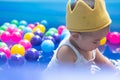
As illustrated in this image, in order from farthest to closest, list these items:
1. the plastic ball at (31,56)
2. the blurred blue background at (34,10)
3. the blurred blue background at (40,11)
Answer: the blurred blue background at (34,10), the blurred blue background at (40,11), the plastic ball at (31,56)

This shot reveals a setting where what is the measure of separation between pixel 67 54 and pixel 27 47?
62 centimetres

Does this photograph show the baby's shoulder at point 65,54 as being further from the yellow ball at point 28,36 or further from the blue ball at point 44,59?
the yellow ball at point 28,36

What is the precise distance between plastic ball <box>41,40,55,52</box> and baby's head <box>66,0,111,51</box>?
2.00ft

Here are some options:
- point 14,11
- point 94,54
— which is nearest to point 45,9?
point 14,11

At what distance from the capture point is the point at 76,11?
916 millimetres

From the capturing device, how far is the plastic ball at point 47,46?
61.6 inches

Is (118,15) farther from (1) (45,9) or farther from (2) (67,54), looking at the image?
(2) (67,54)

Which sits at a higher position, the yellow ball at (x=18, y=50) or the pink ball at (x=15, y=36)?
the pink ball at (x=15, y=36)

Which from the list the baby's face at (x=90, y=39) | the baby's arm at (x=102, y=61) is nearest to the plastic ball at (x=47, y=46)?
the baby's arm at (x=102, y=61)

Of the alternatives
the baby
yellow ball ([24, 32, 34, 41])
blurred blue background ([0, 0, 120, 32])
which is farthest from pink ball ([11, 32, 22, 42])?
the baby

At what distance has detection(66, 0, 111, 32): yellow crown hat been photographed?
906mm

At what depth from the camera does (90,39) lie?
95 cm

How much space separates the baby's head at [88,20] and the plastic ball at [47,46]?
2.00 feet

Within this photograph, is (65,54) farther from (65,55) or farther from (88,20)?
(88,20)
